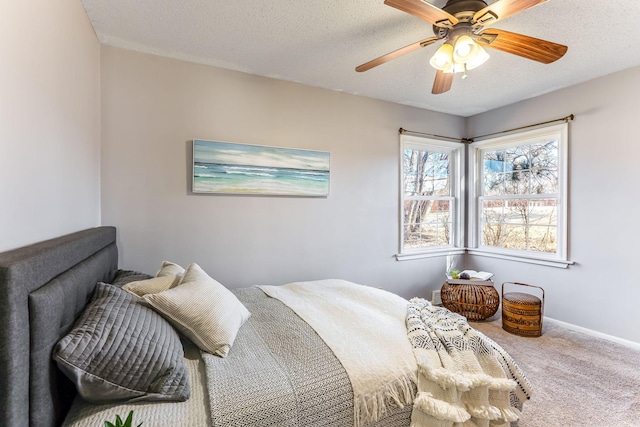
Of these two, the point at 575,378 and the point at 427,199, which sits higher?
the point at 427,199

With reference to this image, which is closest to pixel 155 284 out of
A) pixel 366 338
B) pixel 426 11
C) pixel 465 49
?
pixel 366 338

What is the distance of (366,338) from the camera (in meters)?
1.50

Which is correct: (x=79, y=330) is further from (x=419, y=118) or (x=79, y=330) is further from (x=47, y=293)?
(x=419, y=118)

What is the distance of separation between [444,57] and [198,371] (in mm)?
2045

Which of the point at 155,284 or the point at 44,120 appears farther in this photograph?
the point at 155,284

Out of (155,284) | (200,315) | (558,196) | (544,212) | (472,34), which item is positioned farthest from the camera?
(544,212)

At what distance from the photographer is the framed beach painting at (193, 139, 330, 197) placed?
102 inches

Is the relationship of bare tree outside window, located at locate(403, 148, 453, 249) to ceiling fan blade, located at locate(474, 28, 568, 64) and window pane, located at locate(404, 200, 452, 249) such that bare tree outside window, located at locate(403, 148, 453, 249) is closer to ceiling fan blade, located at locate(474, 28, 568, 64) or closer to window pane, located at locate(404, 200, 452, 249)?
window pane, located at locate(404, 200, 452, 249)

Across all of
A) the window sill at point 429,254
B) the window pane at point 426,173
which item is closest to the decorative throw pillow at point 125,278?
the window sill at point 429,254

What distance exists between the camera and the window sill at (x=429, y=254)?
143 inches

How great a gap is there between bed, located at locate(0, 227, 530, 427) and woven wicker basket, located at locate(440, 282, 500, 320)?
76.3 inches

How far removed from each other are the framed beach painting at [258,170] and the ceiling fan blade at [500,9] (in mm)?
1757

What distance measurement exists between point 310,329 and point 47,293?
3.52 feet

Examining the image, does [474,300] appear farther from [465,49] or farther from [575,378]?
[465,49]
